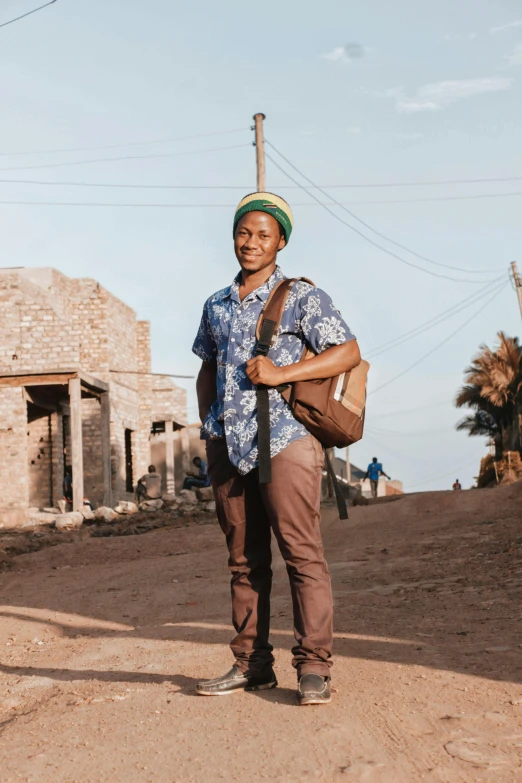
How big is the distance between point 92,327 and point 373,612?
21826 millimetres

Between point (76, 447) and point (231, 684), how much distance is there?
1722 centimetres

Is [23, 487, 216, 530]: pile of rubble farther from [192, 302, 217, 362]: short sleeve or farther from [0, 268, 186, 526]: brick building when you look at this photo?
[192, 302, 217, 362]: short sleeve

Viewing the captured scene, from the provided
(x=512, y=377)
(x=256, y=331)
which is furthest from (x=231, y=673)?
(x=512, y=377)

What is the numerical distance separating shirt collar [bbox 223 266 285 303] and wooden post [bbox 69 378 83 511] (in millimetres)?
16717

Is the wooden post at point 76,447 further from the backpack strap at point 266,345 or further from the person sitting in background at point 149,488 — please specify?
the backpack strap at point 266,345

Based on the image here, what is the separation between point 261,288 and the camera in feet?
12.5

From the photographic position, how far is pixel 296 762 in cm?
281

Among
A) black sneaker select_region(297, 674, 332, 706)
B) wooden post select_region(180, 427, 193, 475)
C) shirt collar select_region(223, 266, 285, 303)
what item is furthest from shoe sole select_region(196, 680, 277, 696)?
wooden post select_region(180, 427, 193, 475)

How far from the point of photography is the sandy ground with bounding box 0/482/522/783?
2.87 meters

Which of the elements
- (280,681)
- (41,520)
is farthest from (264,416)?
(41,520)

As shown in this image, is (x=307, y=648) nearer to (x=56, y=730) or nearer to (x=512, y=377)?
(x=56, y=730)

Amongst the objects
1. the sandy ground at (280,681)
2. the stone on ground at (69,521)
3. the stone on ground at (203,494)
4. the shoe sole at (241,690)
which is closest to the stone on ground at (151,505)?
the stone on ground at (203,494)

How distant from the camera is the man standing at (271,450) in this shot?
3.53 m

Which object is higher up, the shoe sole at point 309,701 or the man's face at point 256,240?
the man's face at point 256,240
